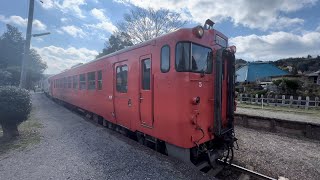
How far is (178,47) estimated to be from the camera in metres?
4.86

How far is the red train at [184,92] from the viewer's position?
15.8 feet

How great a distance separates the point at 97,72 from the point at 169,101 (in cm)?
522

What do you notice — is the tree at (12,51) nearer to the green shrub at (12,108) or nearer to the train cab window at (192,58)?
the green shrub at (12,108)

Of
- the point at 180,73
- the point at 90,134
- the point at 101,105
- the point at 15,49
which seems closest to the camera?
the point at 180,73

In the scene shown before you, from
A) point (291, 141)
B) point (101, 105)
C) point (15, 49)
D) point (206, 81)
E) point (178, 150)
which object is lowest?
point (291, 141)

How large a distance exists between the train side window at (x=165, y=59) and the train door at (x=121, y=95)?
1868 millimetres

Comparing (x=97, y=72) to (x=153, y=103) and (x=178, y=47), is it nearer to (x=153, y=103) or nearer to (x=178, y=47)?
(x=153, y=103)

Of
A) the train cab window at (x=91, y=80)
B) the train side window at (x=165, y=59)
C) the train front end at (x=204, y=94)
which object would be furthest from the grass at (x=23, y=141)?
the train side window at (x=165, y=59)

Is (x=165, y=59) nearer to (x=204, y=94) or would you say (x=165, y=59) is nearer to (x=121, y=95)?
(x=204, y=94)

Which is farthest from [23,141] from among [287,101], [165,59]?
[287,101]

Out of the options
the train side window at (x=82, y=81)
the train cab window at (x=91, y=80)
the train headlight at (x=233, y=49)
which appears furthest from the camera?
the train side window at (x=82, y=81)

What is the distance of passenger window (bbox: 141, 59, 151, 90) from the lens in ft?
18.9

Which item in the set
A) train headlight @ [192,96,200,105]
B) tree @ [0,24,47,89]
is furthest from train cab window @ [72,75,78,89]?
tree @ [0,24,47,89]

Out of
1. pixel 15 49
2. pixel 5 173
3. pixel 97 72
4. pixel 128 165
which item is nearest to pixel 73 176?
pixel 128 165
